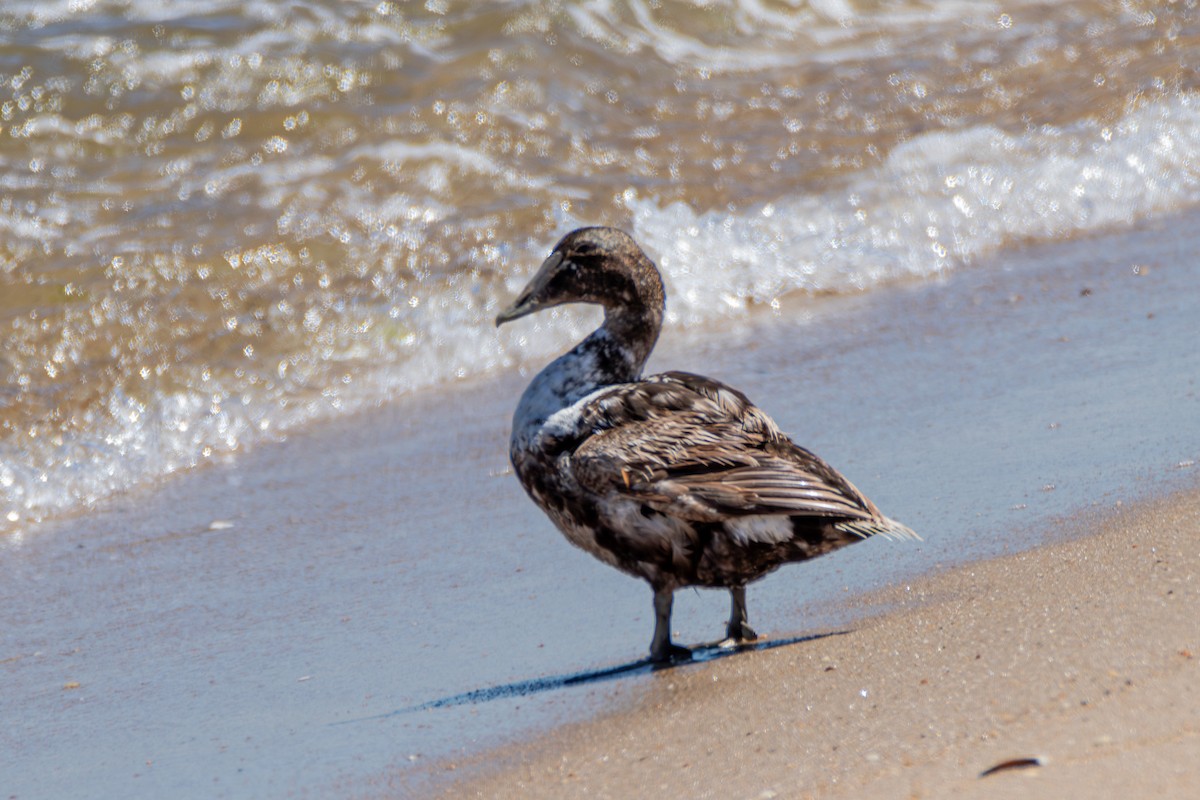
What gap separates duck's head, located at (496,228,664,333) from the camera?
4.40 meters

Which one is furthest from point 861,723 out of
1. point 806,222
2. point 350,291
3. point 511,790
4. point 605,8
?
point 605,8

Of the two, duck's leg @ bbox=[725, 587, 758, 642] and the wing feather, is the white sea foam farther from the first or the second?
duck's leg @ bbox=[725, 587, 758, 642]

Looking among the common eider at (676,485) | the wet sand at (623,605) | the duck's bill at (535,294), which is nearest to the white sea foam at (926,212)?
the wet sand at (623,605)

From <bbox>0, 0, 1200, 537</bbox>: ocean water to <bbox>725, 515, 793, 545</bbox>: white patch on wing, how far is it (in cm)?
300

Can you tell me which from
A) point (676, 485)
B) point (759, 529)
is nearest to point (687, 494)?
point (676, 485)

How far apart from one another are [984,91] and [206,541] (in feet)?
23.3

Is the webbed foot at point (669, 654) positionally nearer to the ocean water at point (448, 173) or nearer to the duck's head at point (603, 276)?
the duck's head at point (603, 276)

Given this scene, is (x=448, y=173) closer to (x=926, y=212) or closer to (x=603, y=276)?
(x=926, y=212)

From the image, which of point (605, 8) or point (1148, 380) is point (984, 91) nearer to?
point (605, 8)

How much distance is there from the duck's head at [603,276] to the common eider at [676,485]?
21cm

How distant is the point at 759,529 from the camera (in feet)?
12.8

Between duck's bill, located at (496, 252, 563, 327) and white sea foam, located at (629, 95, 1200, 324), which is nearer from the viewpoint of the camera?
duck's bill, located at (496, 252, 563, 327)

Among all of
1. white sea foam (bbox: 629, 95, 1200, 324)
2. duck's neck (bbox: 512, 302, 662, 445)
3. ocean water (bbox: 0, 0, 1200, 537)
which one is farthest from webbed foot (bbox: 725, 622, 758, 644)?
white sea foam (bbox: 629, 95, 1200, 324)

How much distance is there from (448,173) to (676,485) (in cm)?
548
